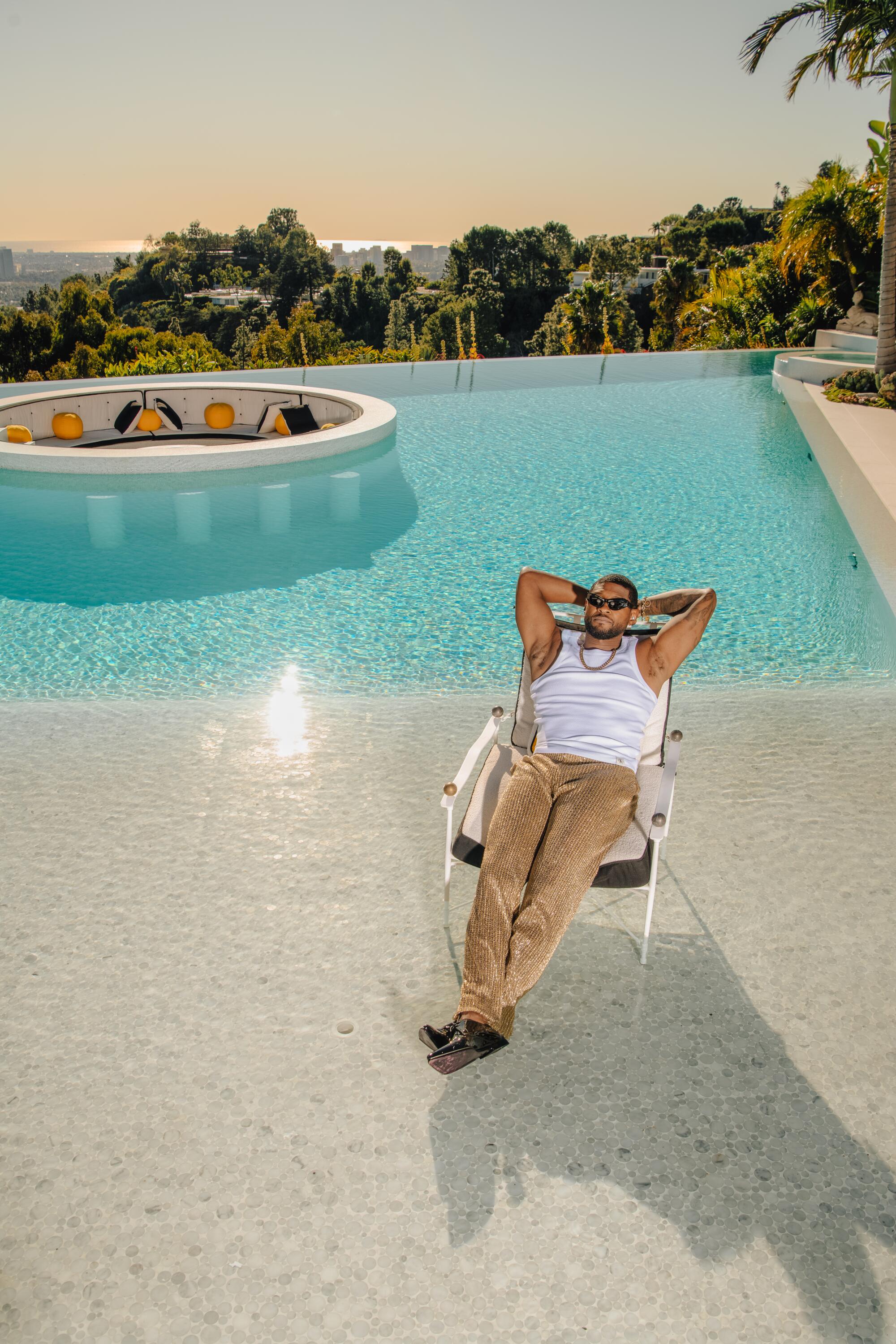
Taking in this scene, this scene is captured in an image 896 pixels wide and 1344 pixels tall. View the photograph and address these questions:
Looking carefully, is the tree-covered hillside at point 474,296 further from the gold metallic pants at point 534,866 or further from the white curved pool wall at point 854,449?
the gold metallic pants at point 534,866

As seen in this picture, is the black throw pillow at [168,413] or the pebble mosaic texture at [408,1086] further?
the black throw pillow at [168,413]

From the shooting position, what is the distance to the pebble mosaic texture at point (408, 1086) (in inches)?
75.8

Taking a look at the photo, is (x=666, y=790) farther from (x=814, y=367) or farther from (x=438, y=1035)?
(x=814, y=367)

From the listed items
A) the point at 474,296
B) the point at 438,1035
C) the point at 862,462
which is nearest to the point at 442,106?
the point at 474,296

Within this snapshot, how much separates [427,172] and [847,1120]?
65.7m

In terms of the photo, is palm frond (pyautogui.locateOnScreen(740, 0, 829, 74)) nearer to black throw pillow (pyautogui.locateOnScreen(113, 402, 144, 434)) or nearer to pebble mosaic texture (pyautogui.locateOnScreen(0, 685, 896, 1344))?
black throw pillow (pyautogui.locateOnScreen(113, 402, 144, 434))

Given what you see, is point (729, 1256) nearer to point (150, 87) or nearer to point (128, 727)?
point (128, 727)

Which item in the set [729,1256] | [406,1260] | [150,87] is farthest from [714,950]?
[150,87]

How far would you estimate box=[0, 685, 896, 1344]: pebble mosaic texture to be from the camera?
1925 mm

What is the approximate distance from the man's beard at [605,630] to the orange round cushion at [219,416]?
359 inches

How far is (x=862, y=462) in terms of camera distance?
28.3 ft

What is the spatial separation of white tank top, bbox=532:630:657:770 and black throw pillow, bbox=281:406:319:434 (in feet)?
27.6

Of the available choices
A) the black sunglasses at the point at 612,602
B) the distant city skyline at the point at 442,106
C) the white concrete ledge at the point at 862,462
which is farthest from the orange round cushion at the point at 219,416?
the black sunglasses at the point at 612,602

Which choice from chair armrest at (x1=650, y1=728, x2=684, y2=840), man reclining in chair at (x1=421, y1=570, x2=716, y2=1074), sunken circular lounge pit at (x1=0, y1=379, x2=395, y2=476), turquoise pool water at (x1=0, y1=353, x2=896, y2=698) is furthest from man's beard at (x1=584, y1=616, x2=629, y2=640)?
sunken circular lounge pit at (x1=0, y1=379, x2=395, y2=476)
